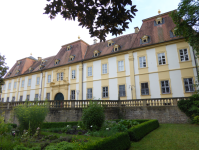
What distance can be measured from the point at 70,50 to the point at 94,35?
2687 centimetres

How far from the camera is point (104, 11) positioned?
5090 mm

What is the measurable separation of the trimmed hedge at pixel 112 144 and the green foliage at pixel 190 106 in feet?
30.4

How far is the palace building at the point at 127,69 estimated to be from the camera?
1836cm

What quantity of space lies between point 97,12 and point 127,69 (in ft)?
56.6

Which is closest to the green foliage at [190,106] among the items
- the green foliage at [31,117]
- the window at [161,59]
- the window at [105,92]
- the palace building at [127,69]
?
the palace building at [127,69]

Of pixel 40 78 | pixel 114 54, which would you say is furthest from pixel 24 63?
pixel 114 54

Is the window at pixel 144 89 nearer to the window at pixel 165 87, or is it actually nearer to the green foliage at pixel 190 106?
the window at pixel 165 87

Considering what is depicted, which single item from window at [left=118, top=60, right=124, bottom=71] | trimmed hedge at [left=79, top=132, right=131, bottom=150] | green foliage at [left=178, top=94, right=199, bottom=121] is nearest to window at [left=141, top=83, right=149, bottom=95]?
window at [left=118, top=60, right=124, bottom=71]

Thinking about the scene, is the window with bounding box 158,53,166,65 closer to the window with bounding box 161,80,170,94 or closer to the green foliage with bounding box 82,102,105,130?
the window with bounding box 161,80,170,94

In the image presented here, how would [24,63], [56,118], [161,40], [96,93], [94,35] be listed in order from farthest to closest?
1. [24,63]
2. [96,93]
3. [161,40]
4. [56,118]
5. [94,35]

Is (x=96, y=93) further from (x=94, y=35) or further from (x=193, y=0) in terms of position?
(x=94, y=35)

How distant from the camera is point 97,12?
5141 millimetres

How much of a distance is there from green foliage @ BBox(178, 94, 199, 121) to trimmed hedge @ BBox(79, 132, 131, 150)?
928 cm

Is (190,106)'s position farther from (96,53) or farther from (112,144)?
(96,53)
